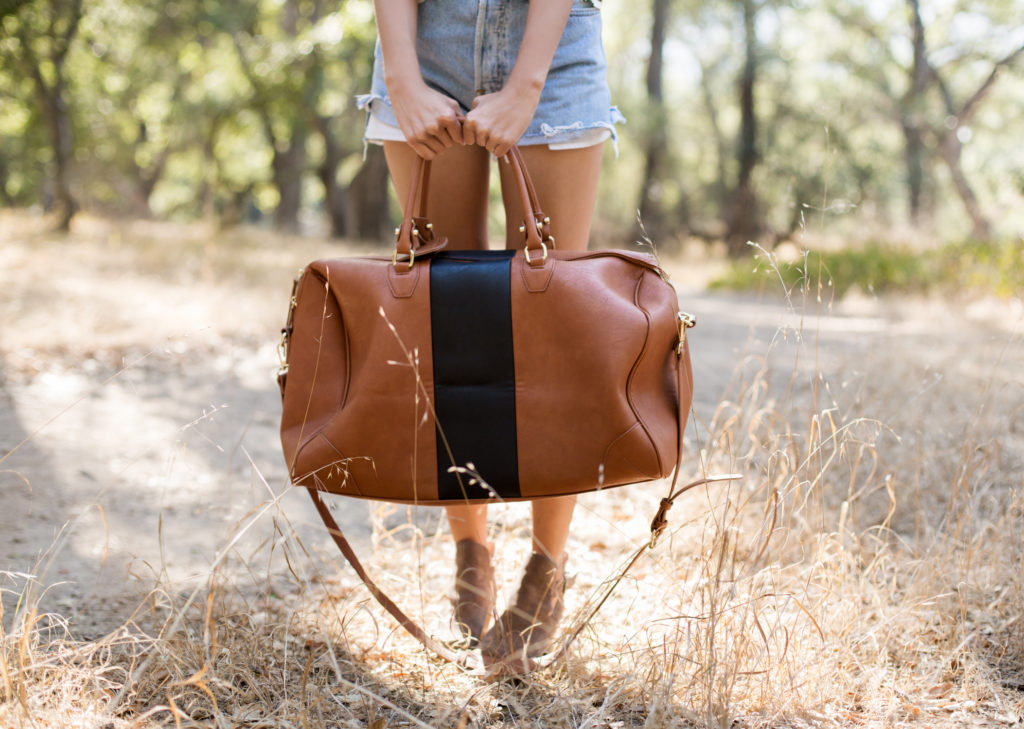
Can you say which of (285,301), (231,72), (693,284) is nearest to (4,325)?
(285,301)

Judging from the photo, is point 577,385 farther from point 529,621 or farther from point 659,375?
point 529,621

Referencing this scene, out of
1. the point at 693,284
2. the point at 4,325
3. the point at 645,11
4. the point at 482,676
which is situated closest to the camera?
the point at 482,676

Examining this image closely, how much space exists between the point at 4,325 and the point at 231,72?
37.0 feet

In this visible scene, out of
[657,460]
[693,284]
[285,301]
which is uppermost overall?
[657,460]

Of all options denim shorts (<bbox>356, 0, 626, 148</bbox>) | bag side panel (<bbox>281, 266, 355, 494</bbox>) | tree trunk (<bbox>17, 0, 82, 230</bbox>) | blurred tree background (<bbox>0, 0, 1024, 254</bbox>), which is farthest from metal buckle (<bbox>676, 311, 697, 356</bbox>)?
tree trunk (<bbox>17, 0, 82, 230</bbox>)

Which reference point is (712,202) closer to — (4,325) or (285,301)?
(285,301)

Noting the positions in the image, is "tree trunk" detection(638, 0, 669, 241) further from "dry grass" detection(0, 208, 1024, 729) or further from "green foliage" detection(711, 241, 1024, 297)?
"dry grass" detection(0, 208, 1024, 729)

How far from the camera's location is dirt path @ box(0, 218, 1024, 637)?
1.79 metres

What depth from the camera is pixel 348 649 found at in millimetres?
1459

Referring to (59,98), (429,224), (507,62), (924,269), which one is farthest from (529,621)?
(59,98)

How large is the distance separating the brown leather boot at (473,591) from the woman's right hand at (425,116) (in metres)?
0.83

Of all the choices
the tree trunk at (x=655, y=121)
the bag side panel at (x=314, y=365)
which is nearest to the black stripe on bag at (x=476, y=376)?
the bag side panel at (x=314, y=365)

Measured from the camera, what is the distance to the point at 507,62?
1435 millimetres

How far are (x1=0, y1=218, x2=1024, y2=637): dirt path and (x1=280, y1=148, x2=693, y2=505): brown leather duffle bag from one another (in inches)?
8.4
